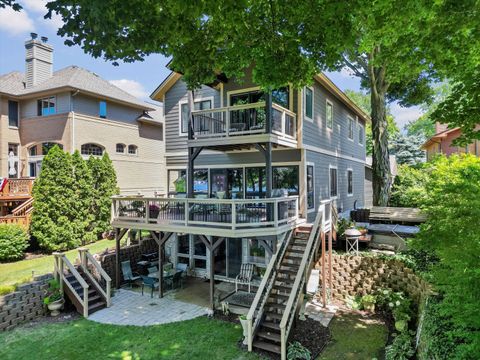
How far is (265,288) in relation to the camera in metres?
9.91

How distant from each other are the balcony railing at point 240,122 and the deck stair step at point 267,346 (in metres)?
6.53

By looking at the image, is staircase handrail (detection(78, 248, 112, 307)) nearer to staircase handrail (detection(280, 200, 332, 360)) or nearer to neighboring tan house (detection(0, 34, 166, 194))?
staircase handrail (detection(280, 200, 332, 360))

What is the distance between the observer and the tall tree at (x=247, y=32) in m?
5.53

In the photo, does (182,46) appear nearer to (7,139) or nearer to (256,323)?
(256,323)

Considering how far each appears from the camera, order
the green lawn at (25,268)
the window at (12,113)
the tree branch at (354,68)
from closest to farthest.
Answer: the green lawn at (25,268) < the tree branch at (354,68) < the window at (12,113)

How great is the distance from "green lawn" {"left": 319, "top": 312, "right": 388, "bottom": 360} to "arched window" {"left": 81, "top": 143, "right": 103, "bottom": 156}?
58.5 feet

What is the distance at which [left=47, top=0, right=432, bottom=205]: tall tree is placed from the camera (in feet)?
18.1

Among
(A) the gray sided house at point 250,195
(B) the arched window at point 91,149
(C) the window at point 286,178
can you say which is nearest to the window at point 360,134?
(A) the gray sided house at point 250,195

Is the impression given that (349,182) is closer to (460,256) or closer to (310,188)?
(310,188)

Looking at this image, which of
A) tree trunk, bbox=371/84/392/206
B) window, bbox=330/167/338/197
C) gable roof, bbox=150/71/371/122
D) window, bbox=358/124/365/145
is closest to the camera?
gable roof, bbox=150/71/371/122

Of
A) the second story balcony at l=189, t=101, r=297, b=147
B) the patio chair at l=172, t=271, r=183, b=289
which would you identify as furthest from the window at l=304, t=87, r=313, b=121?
the patio chair at l=172, t=271, r=183, b=289

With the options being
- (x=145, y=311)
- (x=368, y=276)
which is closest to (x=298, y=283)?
(x=368, y=276)

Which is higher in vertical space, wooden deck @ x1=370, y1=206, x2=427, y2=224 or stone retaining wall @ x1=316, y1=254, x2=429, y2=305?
wooden deck @ x1=370, y1=206, x2=427, y2=224

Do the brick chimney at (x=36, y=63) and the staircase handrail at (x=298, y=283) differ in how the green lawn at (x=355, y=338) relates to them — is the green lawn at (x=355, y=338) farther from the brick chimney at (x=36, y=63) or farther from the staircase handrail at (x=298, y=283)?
the brick chimney at (x=36, y=63)
